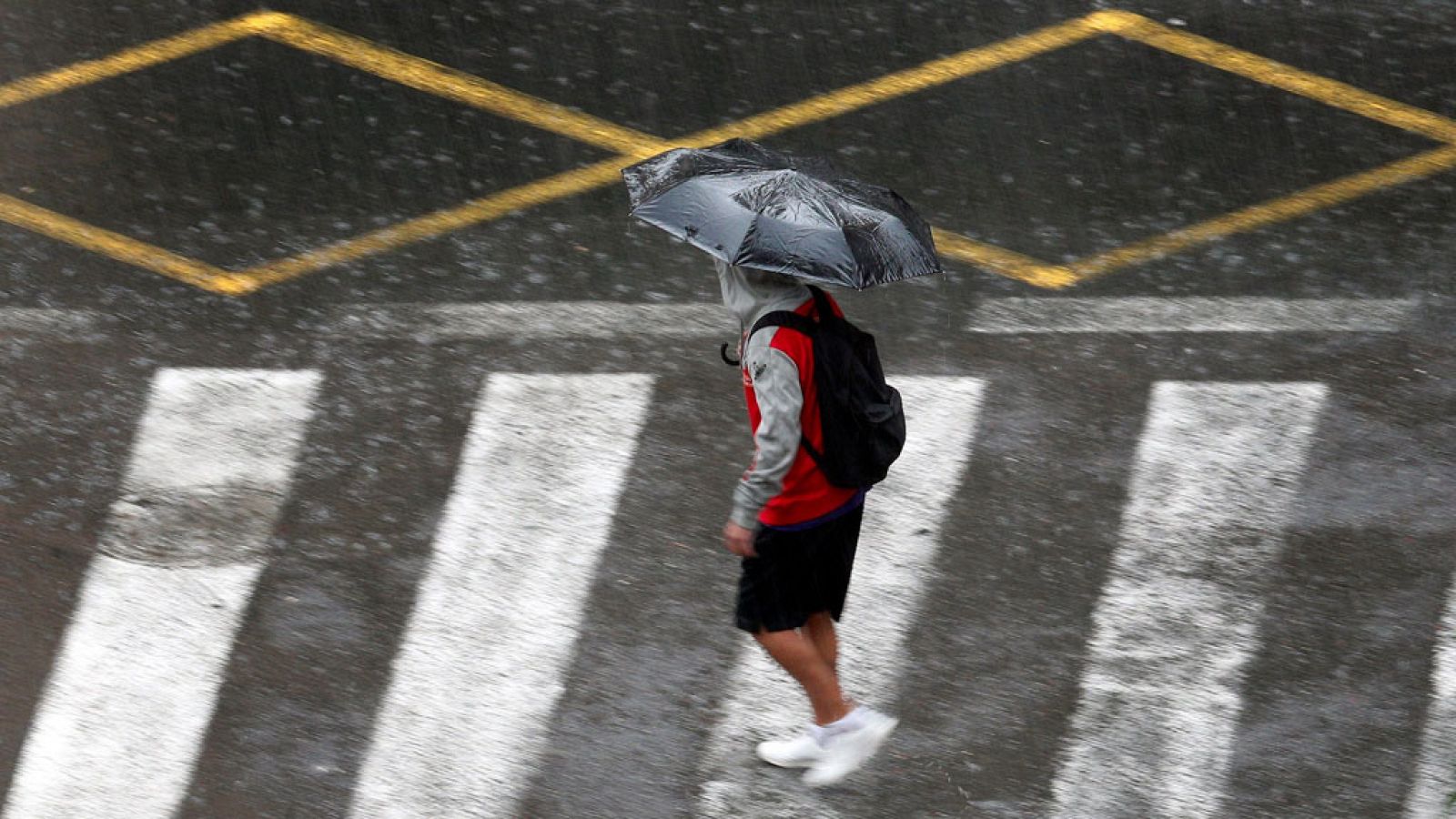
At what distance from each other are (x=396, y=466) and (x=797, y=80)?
11.3ft

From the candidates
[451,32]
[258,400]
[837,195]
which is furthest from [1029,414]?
[451,32]

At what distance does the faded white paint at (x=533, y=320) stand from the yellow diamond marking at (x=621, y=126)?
1.68 ft

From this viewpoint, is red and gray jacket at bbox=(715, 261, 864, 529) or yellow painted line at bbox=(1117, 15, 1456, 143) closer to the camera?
A: red and gray jacket at bbox=(715, 261, 864, 529)

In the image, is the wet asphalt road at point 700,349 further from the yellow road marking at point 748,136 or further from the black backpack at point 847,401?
the black backpack at point 847,401

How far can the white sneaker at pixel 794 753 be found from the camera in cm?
615

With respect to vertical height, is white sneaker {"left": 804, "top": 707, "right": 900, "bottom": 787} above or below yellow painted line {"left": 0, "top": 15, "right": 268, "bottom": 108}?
below

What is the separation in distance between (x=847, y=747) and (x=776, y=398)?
51.6 inches

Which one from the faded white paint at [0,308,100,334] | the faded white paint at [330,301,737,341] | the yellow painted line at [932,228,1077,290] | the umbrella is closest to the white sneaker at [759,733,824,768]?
the umbrella

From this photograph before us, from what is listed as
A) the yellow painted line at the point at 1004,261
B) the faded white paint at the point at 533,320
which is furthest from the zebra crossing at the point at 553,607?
the yellow painted line at the point at 1004,261

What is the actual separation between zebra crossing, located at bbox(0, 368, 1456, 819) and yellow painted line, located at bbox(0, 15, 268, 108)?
2.69 metres

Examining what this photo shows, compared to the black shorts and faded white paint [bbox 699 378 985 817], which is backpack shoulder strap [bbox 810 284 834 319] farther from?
faded white paint [bbox 699 378 985 817]

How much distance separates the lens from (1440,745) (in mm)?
6191

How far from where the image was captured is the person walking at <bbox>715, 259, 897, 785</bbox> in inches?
214

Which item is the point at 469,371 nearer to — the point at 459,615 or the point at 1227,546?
the point at 459,615
